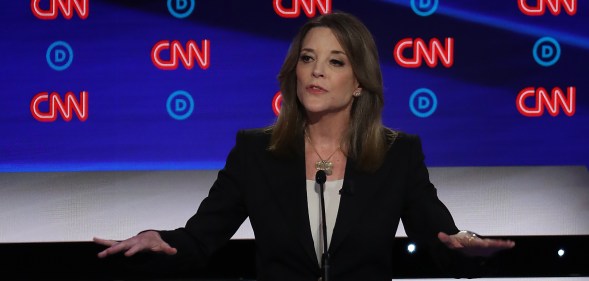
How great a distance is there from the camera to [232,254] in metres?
3.71

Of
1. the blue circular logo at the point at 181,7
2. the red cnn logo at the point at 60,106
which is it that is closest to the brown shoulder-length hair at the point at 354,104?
the blue circular logo at the point at 181,7

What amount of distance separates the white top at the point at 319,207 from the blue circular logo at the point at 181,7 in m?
1.42

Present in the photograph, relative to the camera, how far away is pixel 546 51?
3494 millimetres

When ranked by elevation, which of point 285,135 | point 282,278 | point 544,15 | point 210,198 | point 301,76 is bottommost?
point 282,278

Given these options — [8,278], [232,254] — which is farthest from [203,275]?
[8,278]

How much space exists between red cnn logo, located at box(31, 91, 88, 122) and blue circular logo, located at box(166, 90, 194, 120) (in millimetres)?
334

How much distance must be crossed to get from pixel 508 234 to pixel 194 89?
1.41 meters

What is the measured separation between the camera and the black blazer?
2148 mm

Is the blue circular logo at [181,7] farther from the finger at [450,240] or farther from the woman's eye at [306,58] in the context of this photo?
the finger at [450,240]

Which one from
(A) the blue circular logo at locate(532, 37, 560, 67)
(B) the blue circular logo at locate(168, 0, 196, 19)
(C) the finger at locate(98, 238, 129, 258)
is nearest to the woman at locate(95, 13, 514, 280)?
(C) the finger at locate(98, 238, 129, 258)

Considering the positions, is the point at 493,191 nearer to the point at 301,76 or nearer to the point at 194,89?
the point at 194,89

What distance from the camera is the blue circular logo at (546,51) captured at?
3.49 metres

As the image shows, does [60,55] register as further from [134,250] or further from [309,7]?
[134,250]

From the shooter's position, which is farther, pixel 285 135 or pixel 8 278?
pixel 8 278
